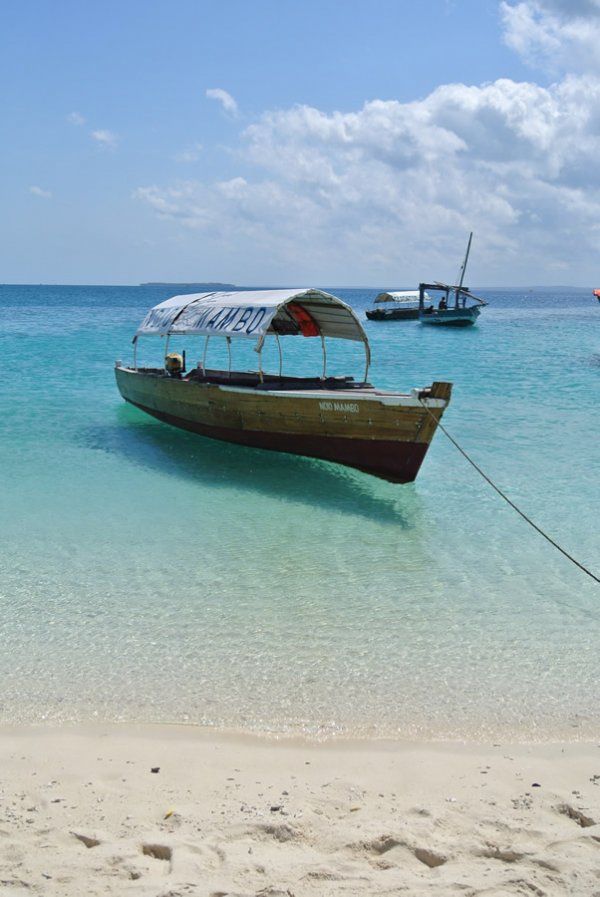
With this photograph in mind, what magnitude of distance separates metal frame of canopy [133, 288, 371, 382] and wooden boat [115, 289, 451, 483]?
0.02 meters

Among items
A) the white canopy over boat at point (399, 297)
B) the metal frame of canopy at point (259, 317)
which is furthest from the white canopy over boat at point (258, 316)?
the white canopy over boat at point (399, 297)

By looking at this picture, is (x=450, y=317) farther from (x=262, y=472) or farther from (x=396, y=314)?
(x=262, y=472)

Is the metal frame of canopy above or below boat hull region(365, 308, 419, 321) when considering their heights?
below

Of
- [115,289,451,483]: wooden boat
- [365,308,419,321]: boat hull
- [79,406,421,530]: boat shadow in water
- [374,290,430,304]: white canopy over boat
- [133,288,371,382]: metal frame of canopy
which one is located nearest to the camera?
[79,406,421,530]: boat shadow in water

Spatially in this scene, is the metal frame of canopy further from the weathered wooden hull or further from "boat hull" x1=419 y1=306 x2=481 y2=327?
"boat hull" x1=419 y1=306 x2=481 y2=327

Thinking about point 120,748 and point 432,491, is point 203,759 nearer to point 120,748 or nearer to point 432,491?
point 120,748

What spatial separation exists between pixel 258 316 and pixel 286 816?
349 inches

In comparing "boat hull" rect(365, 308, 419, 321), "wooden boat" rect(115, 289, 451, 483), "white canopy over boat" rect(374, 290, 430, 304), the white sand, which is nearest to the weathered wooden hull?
"wooden boat" rect(115, 289, 451, 483)

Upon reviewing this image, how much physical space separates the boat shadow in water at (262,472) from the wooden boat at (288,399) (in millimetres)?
237

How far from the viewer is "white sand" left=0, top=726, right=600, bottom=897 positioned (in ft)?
10.5

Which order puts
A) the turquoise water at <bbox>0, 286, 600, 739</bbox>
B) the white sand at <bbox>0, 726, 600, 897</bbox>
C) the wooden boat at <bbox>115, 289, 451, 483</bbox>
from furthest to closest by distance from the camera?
the wooden boat at <bbox>115, 289, 451, 483</bbox>
the turquoise water at <bbox>0, 286, 600, 739</bbox>
the white sand at <bbox>0, 726, 600, 897</bbox>

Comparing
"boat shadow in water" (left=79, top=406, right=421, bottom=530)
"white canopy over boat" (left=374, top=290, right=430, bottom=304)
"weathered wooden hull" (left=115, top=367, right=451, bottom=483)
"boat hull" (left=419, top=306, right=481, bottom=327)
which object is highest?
"white canopy over boat" (left=374, top=290, right=430, bottom=304)

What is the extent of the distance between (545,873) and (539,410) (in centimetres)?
1493

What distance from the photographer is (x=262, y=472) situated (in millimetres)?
11352
